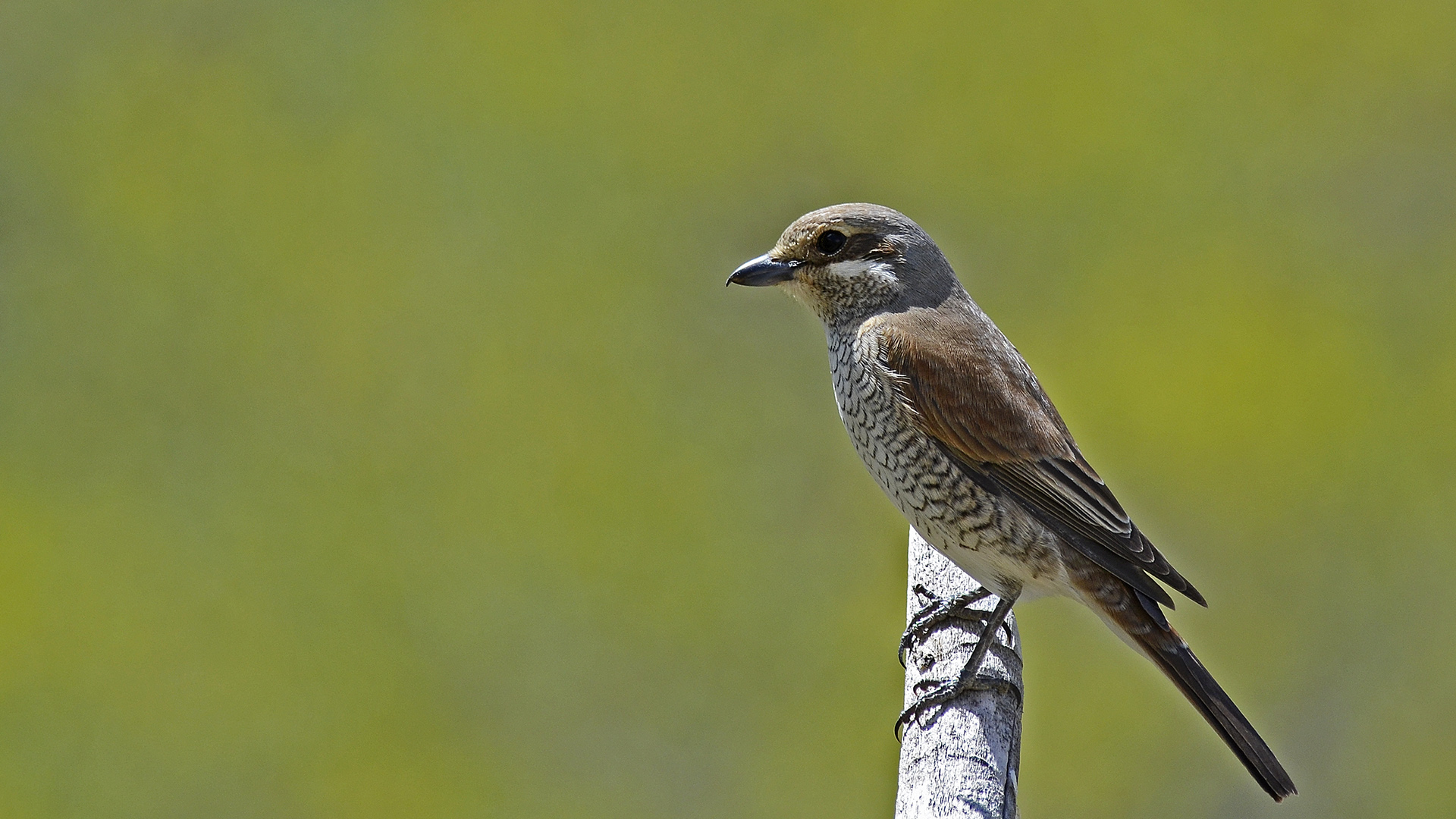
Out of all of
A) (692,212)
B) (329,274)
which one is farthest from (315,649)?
(692,212)

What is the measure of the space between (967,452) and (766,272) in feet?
1.97

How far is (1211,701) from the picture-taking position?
8.58 feet

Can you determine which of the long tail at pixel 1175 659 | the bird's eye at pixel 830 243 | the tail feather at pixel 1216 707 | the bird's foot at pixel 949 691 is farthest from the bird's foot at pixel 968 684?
the bird's eye at pixel 830 243

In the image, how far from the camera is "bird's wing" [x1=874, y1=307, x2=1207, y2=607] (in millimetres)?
2721

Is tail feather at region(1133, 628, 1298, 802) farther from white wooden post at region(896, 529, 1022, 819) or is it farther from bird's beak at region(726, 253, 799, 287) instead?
bird's beak at region(726, 253, 799, 287)

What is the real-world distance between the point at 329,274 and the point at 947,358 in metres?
4.34

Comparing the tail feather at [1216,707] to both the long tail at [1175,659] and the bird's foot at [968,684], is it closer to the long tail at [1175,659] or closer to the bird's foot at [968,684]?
the long tail at [1175,659]

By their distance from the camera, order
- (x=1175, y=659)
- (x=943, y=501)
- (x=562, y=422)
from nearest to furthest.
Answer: (x=1175, y=659), (x=943, y=501), (x=562, y=422)

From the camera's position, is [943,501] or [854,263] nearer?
[943,501]

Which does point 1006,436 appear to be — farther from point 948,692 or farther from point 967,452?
point 948,692

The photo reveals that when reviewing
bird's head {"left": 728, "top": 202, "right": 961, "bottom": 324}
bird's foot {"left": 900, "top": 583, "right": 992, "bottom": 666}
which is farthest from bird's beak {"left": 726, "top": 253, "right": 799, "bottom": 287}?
bird's foot {"left": 900, "top": 583, "right": 992, "bottom": 666}

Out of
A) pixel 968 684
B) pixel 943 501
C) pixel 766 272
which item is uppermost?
pixel 766 272

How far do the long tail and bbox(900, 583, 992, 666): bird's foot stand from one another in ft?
0.98

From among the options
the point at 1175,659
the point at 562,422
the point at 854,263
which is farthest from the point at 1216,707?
the point at 562,422
